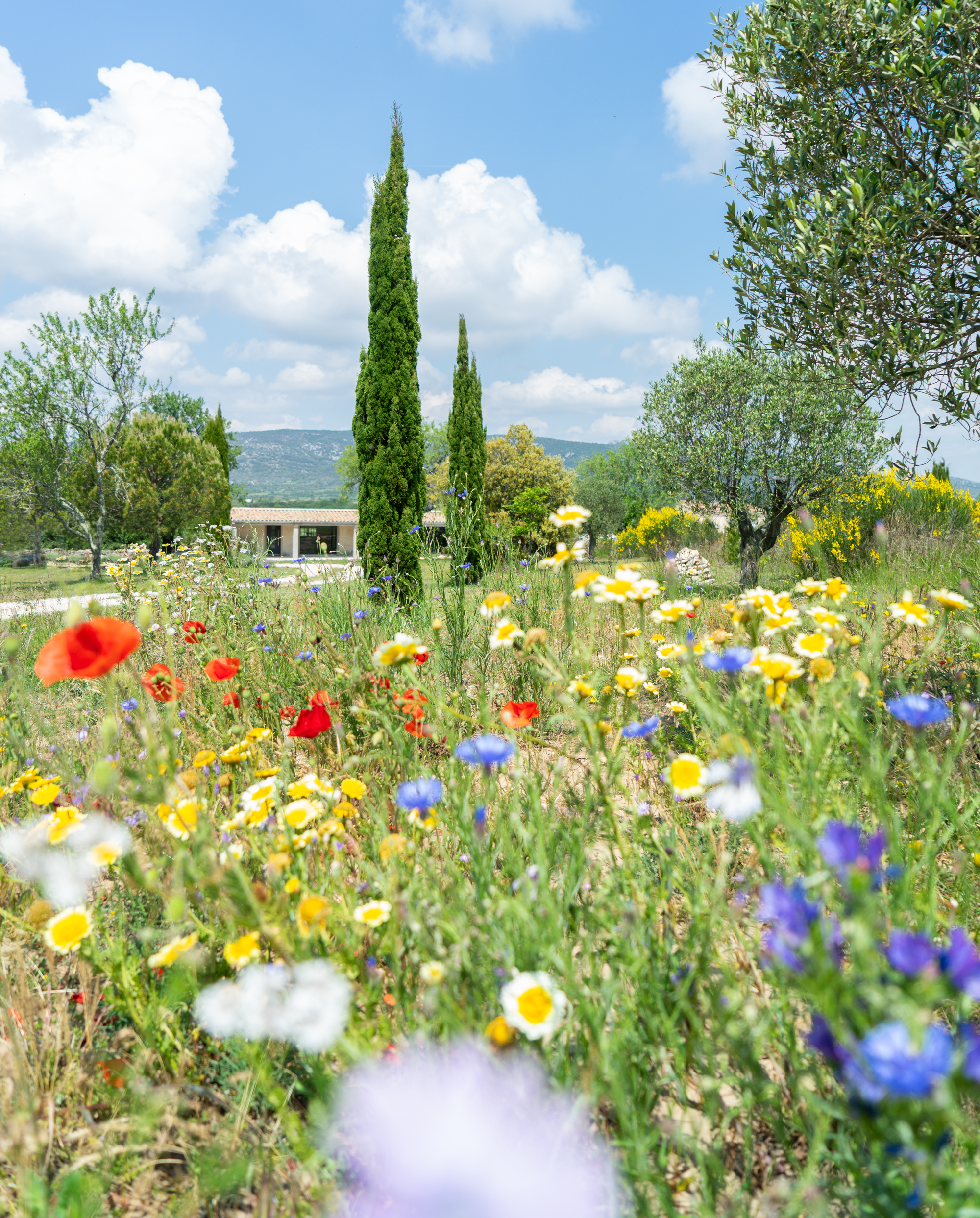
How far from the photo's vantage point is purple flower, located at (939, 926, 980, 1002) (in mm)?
574

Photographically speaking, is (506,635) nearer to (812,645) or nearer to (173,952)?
(812,645)

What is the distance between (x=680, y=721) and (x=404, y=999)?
218 cm

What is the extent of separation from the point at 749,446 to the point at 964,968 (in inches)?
529

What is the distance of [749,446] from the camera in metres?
12.6

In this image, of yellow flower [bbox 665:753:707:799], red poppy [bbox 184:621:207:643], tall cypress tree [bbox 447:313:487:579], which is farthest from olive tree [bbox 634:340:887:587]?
yellow flower [bbox 665:753:707:799]

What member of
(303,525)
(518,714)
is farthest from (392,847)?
(303,525)

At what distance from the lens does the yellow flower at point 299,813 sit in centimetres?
136

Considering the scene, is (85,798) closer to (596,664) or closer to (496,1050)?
(496,1050)

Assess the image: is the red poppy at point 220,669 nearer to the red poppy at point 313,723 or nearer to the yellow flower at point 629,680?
the red poppy at point 313,723

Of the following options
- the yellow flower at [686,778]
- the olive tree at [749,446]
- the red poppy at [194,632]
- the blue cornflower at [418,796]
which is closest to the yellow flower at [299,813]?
the blue cornflower at [418,796]

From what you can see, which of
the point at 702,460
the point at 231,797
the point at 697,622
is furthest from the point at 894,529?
the point at 231,797

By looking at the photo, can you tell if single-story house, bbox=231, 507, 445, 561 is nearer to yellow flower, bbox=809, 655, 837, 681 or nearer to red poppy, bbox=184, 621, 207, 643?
red poppy, bbox=184, 621, 207, 643

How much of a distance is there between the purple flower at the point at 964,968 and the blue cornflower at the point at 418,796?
80 cm

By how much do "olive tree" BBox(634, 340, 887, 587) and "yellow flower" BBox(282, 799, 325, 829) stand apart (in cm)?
1046
